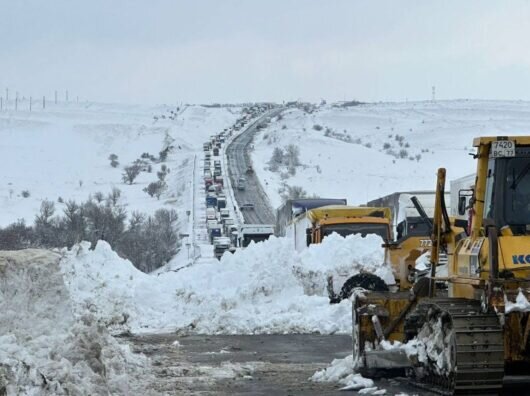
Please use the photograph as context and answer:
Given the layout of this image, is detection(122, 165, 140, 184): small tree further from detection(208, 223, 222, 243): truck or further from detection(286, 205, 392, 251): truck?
detection(286, 205, 392, 251): truck

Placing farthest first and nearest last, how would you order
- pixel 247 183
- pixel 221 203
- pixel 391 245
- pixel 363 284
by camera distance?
pixel 247 183 < pixel 221 203 < pixel 391 245 < pixel 363 284

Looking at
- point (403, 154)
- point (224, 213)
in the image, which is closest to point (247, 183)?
point (224, 213)

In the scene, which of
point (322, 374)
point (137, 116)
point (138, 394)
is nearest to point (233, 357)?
point (322, 374)

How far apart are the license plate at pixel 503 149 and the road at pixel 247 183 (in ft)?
211

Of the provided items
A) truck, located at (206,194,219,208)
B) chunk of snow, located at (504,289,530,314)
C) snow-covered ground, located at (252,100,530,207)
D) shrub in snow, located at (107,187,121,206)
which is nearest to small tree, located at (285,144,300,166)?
snow-covered ground, located at (252,100,530,207)

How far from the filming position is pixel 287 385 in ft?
41.6

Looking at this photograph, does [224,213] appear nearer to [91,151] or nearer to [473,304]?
[473,304]

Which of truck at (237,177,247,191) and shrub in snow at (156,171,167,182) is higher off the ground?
shrub in snow at (156,171,167,182)

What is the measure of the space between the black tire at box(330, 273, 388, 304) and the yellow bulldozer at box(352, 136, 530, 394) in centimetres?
789

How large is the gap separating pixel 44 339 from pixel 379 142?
458 feet

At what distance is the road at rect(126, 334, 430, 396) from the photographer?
1229cm

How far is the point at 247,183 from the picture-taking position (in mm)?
97562

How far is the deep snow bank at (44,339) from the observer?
9367 millimetres

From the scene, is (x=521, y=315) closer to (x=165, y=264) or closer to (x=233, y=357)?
(x=233, y=357)
